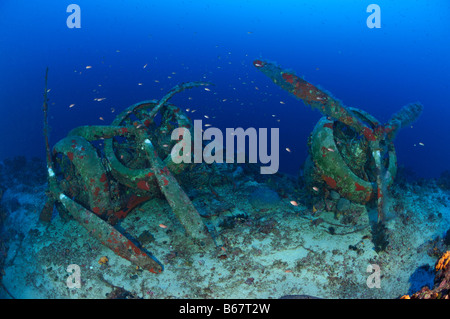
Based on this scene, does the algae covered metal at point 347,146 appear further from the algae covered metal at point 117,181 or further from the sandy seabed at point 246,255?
the algae covered metal at point 117,181

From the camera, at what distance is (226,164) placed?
42.9 feet

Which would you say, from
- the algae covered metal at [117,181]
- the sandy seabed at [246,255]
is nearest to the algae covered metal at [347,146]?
the sandy seabed at [246,255]

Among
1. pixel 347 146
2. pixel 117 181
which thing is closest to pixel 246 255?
pixel 117 181

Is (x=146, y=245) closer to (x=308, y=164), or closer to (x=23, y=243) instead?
(x=23, y=243)

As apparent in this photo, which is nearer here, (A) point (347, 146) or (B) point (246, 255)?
(B) point (246, 255)

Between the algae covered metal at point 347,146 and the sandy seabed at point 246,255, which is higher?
the algae covered metal at point 347,146

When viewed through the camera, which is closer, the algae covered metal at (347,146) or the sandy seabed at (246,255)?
the sandy seabed at (246,255)

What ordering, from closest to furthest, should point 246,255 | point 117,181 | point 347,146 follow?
point 246,255 → point 117,181 → point 347,146

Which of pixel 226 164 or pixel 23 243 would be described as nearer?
pixel 23 243

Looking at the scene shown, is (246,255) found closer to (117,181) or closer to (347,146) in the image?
(117,181)

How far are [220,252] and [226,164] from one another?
5799 millimetres

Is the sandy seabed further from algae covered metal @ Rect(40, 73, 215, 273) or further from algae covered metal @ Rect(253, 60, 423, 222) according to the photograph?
algae covered metal @ Rect(253, 60, 423, 222)

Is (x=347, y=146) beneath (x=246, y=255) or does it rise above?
above

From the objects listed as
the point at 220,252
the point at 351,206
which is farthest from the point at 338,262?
the point at 220,252
